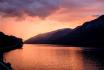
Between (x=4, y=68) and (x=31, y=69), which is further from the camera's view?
(x=31, y=69)

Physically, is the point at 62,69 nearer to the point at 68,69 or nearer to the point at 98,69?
the point at 68,69

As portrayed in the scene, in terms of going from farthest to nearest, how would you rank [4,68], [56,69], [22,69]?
[56,69] < [22,69] < [4,68]

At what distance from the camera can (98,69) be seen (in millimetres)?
116625

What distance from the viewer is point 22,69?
11000 centimetres

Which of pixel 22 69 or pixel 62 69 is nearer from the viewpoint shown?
pixel 22 69

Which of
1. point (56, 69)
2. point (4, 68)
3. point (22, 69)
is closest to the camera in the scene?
point (4, 68)

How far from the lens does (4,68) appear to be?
6812 cm

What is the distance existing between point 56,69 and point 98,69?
1768 cm

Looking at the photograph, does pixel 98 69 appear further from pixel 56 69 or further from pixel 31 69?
pixel 31 69

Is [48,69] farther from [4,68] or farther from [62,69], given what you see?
[4,68]

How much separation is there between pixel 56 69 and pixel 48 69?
3.79 m

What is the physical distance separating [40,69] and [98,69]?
965 inches

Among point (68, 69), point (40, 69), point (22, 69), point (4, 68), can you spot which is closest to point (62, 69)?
point (68, 69)

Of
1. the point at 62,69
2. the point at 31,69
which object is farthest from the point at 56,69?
the point at 31,69
